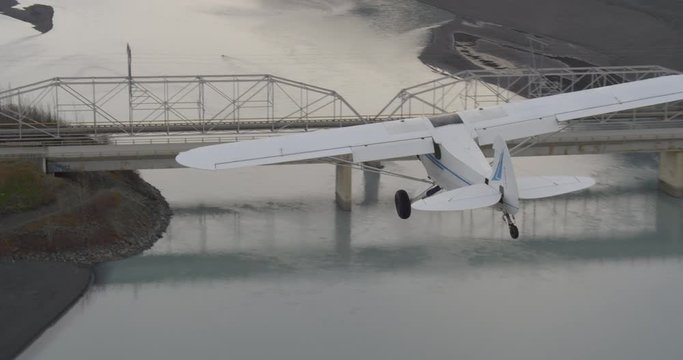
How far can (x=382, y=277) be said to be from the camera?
40.8 meters

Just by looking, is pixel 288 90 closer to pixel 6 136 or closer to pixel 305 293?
pixel 6 136

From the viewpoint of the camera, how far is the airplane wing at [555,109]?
37625mm

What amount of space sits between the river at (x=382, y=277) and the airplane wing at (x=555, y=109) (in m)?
5.66

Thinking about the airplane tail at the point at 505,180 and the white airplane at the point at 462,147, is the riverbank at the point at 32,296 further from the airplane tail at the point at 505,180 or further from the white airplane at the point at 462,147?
the airplane tail at the point at 505,180

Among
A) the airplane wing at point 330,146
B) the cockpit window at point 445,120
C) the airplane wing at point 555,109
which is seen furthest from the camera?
the airplane wing at point 555,109

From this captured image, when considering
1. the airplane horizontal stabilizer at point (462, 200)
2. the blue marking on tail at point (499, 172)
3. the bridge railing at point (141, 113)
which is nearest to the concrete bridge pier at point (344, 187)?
the bridge railing at point (141, 113)

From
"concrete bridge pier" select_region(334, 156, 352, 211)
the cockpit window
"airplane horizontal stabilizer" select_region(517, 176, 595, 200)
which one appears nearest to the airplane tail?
"airplane horizontal stabilizer" select_region(517, 176, 595, 200)

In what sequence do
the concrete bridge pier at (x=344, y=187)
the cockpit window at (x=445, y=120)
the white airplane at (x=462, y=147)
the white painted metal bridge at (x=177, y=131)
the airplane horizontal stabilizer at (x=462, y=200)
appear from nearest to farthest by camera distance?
the airplane horizontal stabilizer at (x=462, y=200) < the white airplane at (x=462, y=147) < the cockpit window at (x=445, y=120) < the white painted metal bridge at (x=177, y=131) < the concrete bridge pier at (x=344, y=187)

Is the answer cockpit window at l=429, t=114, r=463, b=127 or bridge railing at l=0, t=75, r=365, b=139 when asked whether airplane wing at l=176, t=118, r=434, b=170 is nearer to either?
cockpit window at l=429, t=114, r=463, b=127

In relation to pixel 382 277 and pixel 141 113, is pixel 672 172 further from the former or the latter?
pixel 141 113

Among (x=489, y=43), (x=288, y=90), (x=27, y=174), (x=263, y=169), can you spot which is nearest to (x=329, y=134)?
(x=27, y=174)

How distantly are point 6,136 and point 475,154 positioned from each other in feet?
73.3

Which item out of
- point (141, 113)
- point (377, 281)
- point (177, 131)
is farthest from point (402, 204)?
point (141, 113)

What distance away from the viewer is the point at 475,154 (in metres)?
34.7
